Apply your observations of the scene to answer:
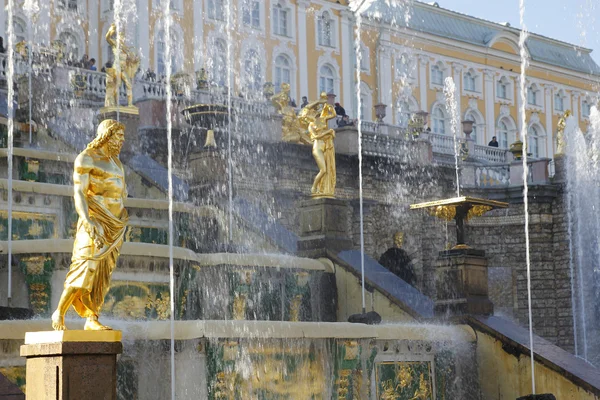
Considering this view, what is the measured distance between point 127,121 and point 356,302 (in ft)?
24.0

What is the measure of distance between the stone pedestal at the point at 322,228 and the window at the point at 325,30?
112ft

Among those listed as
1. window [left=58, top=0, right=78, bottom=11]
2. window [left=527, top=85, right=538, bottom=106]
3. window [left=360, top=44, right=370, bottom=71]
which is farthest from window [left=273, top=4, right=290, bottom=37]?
window [left=527, top=85, right=538, bottom=106]

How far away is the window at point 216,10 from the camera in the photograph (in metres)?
47.5

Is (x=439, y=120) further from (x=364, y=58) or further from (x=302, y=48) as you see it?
(x=302, y=48)

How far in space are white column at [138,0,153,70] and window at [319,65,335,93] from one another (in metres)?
11.1

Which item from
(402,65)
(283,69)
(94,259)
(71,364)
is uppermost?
(402,65)

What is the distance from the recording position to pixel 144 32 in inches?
1738

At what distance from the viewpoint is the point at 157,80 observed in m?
30.9

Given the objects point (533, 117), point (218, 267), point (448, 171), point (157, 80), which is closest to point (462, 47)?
point (533, 117)

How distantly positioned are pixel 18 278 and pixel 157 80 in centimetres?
1665

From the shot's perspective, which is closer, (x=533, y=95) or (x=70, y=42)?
(x=70, y=42)

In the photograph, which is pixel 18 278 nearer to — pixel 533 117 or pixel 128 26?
pixel 128 26

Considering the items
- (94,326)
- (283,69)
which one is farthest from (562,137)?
(94,326)

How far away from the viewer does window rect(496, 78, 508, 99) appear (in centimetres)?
6338
